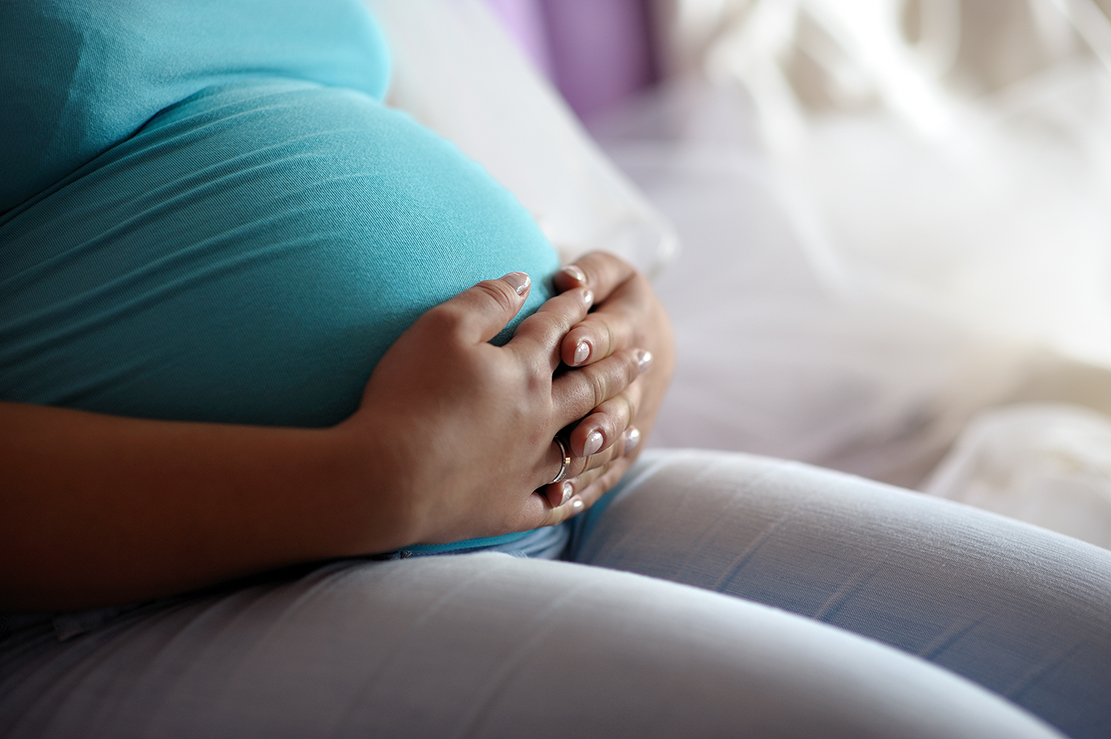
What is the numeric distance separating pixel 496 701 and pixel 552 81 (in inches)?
73.6

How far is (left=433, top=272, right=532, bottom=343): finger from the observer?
1.72 feet

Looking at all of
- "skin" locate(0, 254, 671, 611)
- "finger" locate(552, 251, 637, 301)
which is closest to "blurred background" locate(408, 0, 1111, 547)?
"finger" locate(552, 251, 637, 301)

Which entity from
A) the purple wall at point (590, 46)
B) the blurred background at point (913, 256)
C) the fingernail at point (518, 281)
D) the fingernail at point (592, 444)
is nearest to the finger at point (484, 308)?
the fingernail at point (518, 281)

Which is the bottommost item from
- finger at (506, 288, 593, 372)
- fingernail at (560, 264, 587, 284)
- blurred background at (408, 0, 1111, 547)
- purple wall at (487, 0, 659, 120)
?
blurred background at (408, 0, 1111, 547)

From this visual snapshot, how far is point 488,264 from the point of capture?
2.03ft

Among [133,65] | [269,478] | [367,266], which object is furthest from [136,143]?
[269,478]

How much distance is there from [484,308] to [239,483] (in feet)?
0.65

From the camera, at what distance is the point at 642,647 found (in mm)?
428

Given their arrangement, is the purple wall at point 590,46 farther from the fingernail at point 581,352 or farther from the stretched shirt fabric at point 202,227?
the fingernail at point 581,352

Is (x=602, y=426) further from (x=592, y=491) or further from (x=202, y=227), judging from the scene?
(x=202, y=227)

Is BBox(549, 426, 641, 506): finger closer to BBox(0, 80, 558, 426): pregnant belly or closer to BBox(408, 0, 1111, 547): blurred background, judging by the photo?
BBox(0, 80, 558, 426): pregnant belly

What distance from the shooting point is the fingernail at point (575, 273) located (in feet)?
2.20

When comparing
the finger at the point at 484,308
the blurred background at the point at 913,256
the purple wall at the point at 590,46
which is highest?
the purple wall at the point at 590,46

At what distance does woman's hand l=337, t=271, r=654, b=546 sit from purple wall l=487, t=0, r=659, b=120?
1.54 m
